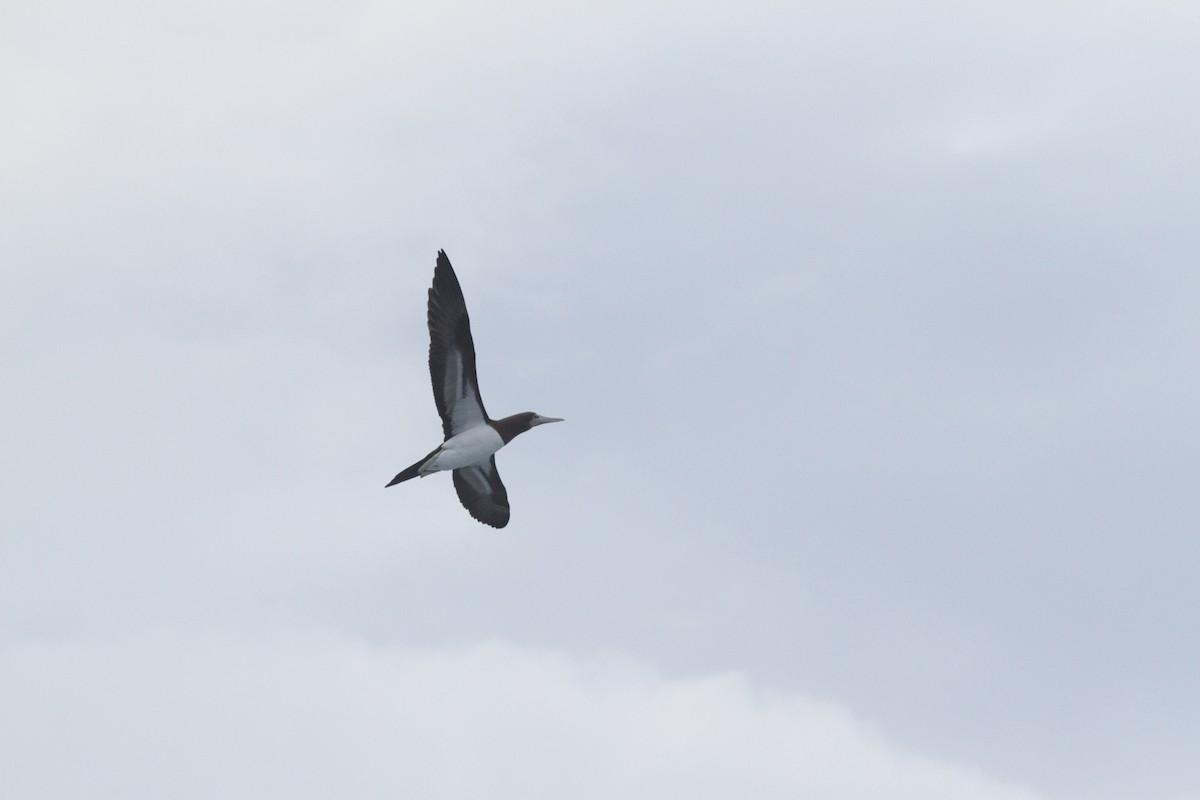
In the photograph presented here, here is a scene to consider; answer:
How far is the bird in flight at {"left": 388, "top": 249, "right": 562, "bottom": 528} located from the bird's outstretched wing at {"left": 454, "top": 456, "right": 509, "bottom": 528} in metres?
0.95

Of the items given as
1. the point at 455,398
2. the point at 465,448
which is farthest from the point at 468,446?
the point at 455,398

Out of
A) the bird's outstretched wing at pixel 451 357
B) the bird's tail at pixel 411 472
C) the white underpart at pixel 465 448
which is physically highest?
the bird's outstretched wing at pixel 451 357

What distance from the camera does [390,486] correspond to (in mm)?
40281

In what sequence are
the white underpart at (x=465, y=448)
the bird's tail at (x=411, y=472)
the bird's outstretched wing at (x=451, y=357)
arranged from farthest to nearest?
the white underpart at (x=465, y=448) < the bird's tail at (x=411, y=472) < the bird's outstretched wing at (x=451, y=357)

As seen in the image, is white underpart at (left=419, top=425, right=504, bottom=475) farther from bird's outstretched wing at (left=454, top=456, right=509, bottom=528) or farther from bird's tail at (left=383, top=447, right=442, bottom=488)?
bird's outstretched wing at (left=454, top=456, right=509, bottom=528)

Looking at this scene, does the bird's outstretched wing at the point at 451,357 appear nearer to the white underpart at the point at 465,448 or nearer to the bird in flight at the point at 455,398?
the bird in flight at the point at 455,398

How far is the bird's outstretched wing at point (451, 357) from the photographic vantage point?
39.8 m

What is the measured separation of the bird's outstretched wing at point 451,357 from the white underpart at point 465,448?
34cm

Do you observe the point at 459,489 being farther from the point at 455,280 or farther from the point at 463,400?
the point at 455,280

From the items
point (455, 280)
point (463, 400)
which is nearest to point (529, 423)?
point (463, 400)

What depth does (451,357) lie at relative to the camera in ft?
132

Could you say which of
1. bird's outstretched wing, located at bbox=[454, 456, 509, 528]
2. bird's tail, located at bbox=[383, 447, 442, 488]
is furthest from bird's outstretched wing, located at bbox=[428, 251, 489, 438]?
bird's outstretched wing, located at bbox=[454, 456, 509, 528]

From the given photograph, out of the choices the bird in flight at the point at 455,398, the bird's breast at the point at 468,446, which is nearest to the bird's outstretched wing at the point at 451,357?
the bird in flight at the point at 455,398

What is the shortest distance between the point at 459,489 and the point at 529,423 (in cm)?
379
